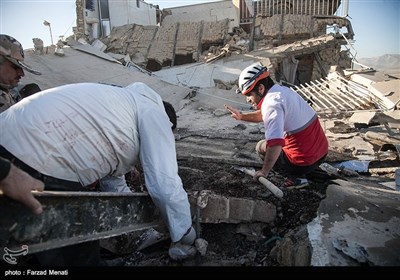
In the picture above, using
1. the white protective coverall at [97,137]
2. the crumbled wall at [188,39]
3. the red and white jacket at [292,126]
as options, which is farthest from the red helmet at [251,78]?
the crumbled wall at [188,39]

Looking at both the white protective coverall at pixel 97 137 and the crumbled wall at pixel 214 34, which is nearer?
the white protective coverall at pixel 97 137

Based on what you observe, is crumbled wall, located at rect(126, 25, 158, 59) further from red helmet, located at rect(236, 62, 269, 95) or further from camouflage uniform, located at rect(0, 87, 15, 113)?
red helmet, located at rect(236, 62, 269, 95)

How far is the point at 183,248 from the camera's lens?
222cm

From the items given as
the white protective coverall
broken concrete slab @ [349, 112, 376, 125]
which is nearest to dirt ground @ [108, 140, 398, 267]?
the white protective coverall

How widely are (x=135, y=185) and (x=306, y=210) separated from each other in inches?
68.8

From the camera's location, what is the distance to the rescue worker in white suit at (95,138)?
1.69 metres

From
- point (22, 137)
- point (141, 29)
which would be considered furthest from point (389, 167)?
point (141, 29)

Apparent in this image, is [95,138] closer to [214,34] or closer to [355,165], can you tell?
[355,165]

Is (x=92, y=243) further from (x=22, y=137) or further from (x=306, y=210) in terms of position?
(x=306, y=210)

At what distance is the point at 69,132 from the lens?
1.78 meters

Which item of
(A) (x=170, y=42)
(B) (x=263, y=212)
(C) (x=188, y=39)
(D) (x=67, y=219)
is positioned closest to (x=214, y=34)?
(C) (x=188, y=39)

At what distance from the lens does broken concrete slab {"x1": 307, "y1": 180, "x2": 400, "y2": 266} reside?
1817 mm

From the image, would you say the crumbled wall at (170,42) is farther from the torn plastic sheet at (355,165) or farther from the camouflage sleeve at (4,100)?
the camouflage sleeve at (4,100)

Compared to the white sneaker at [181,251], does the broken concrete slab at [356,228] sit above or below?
above
